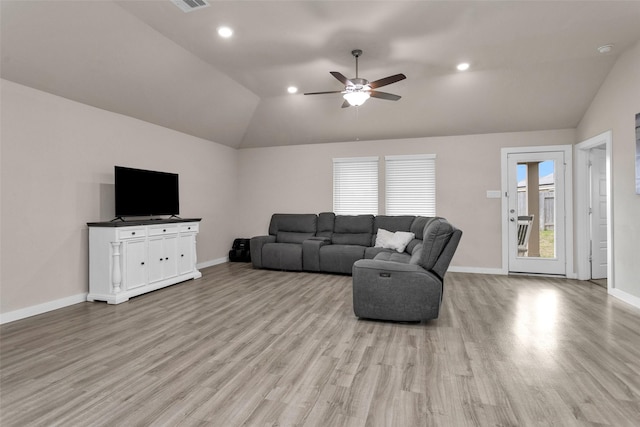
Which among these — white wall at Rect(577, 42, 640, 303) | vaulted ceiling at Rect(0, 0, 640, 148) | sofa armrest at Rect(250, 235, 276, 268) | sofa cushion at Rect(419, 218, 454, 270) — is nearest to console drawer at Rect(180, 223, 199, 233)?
sofa armrest at Rect(250, 235, 276, 268)

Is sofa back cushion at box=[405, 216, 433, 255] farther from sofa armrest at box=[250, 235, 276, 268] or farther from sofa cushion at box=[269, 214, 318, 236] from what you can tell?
sofa armrest at box=[250, 235, 276, 268]

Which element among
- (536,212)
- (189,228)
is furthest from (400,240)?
(189,228)

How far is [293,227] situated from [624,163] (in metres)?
5.04

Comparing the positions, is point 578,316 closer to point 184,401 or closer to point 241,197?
point 184,401

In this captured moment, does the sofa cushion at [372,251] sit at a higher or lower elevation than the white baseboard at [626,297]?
higher

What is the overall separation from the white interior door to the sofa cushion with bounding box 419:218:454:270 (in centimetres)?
347

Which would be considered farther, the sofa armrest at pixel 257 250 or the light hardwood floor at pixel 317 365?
the sofa armrest at pixel 257 250

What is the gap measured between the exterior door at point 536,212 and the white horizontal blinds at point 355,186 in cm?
235

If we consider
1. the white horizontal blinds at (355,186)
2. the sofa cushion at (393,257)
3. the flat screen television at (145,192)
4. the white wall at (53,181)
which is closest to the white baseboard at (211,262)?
the flat screen television at (145,192)

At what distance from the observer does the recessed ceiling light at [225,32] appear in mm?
3525

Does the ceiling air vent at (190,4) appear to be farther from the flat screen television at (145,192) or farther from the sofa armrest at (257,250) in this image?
the sofa armrest at (257,250)

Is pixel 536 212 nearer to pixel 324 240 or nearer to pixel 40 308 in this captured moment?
pixel 324 240

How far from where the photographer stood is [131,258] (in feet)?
13.8

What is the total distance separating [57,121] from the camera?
3855 millimetres
